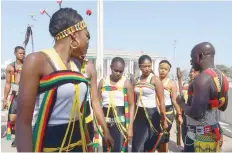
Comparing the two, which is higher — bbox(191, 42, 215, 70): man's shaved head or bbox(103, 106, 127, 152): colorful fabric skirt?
bbox(191, 42, 215, 70): man's shaved head

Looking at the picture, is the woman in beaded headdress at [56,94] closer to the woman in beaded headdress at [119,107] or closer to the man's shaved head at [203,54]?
the man's shaved head at [203,54]

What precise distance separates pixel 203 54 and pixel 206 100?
0.48 meters

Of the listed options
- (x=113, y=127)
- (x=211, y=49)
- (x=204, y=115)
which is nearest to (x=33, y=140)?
(x=204, y=115)

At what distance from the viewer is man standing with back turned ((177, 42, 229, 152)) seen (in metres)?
2.77

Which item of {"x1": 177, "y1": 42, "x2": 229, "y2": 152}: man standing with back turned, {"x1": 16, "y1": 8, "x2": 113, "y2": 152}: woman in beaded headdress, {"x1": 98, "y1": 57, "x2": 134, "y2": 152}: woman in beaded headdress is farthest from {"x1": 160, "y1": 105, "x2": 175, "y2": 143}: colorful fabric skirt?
{"x1": 16, "y1": 8, "x2": 113, "y2": 152}: woman in beaded headdress

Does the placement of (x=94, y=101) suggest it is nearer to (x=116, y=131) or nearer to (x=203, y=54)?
(x=203, y=54)

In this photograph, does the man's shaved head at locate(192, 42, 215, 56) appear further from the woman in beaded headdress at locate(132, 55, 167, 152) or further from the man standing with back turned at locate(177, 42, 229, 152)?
the woman in beaded headdress at locate(132, 55, 167, 152)

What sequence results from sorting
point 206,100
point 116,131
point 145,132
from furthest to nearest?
point 145,132 → point 116,131 → point 206,100

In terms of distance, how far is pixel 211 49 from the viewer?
295 centimetres

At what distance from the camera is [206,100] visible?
2760 mm

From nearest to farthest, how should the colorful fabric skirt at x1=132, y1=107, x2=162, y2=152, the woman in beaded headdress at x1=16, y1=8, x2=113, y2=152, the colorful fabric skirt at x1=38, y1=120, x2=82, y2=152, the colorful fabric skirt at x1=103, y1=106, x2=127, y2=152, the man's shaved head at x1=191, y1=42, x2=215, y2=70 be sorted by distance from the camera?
the woman in beaded headdress at x1=16, y1=8, x2=113, y2=152
the colorful fabric skirt at x1=38, y1=120, x2=82, y2=152
the man's shaved head at x1=191, y1=42, x2=215, y2=70
the colorful fabric skirt at x1=103, y1=106, x2=127, y2=152
the colorful fabric skirt at x1=132, y1=107, x2=162, y2=152

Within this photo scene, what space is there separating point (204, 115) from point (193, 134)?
302 mm

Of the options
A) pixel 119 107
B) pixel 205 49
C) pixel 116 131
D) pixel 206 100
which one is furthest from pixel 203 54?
pixel 116 131

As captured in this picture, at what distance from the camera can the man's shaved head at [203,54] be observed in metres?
2.93
